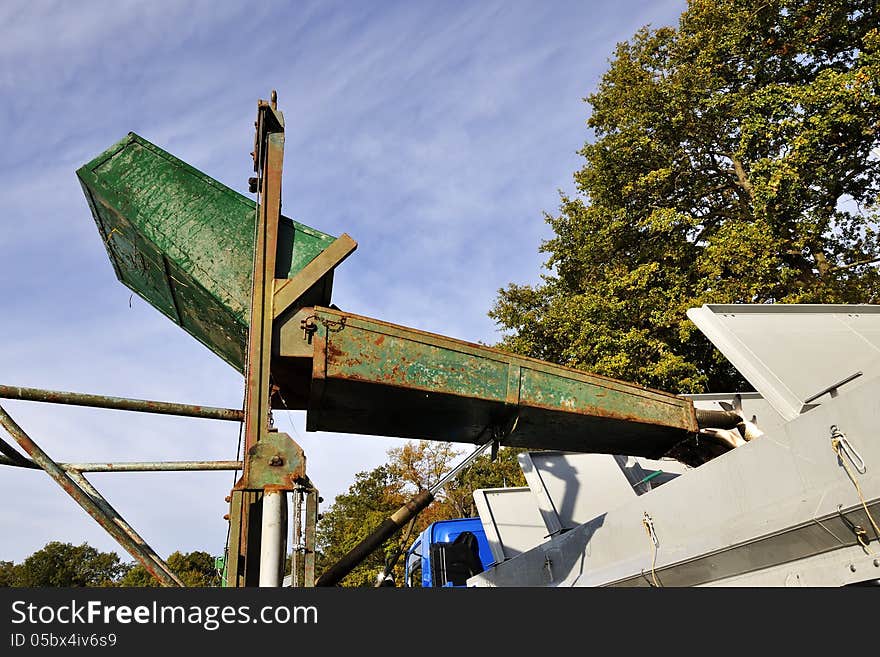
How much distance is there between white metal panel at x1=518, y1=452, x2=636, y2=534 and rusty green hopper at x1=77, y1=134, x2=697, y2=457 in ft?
6.52

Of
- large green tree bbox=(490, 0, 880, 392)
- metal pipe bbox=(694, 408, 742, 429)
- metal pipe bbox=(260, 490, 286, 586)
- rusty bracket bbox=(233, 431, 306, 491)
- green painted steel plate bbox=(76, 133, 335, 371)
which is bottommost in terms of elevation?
metal pipe bbox=(260, 490, 286, 586)

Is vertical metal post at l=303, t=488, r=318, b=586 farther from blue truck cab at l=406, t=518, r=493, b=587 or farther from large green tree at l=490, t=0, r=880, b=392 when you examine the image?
large green tree at l=490, t=0, r=880, b=392

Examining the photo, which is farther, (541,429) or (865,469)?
(541,429)

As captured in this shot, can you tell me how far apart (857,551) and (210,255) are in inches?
123

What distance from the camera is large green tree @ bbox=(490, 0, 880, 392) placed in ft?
39.3

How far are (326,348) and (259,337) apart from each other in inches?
12.2

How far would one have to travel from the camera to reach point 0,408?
2832 mm

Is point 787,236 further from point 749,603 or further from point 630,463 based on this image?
point 749,603

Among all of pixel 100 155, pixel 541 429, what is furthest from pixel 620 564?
pixel 100 155

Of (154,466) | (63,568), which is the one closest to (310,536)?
(154,466)

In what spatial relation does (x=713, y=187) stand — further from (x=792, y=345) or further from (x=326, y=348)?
(x=326, y=348)

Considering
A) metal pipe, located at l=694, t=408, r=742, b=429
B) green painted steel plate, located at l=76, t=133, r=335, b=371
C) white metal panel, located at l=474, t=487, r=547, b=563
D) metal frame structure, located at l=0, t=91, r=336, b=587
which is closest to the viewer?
metal frame structure, located at l=0, t=91, r=336, b=587

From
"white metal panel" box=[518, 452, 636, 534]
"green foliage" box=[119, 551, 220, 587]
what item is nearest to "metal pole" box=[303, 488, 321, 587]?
"white metal panel" box=[518, 452, 636, 534]

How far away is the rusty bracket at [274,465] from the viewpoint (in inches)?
107
